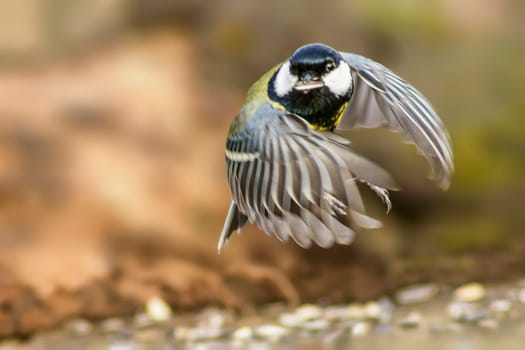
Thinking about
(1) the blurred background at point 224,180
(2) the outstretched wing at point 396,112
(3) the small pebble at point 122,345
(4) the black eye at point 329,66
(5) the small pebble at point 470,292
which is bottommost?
(5) the small pebble at point 470,292

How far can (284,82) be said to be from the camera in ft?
3.44

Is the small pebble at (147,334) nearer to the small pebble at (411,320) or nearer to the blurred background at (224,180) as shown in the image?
the blurred background at (224,180)

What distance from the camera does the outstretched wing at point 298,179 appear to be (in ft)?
2.60

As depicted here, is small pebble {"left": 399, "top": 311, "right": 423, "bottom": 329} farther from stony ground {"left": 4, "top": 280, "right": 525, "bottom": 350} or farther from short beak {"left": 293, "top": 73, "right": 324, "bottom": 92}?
short beak {"left": 293, "top": 73, "right": 324, "bottom": 92}

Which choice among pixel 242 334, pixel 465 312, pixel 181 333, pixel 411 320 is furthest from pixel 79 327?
pixel 465 312

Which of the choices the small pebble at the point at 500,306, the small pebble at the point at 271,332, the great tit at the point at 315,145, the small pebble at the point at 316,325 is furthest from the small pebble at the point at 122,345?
the great tit at the point at 315,145

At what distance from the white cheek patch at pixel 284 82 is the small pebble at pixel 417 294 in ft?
5.99

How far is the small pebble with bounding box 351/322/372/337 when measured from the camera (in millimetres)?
2441

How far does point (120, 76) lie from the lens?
307 centimetres

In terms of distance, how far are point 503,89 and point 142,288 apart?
49.8 inches

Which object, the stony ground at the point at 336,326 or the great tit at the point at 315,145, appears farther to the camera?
the stony ground at the point at 336,326

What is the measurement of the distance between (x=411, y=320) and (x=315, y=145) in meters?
1.69

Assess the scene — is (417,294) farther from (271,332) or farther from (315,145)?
(315,145)

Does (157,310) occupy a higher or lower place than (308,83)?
lower
